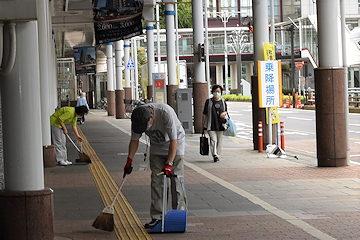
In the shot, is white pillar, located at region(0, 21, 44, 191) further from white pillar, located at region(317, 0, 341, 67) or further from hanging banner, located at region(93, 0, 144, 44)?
hanging banner, located at region(93, 0, 144, 44)

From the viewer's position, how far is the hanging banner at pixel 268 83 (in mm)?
16469

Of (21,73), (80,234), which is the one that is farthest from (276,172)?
(21,73)

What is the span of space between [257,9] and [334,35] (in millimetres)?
4368

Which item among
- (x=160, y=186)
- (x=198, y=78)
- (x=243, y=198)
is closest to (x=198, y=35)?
(x=198, y=78)

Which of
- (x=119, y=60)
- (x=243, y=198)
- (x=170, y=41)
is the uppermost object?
(x=170, y=41)

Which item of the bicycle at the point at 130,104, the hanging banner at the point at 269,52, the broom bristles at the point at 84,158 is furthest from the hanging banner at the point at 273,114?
the bicycle at the point at 130,104

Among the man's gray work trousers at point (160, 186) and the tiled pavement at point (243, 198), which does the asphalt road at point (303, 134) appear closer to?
the tiled pavement at point (243, 198)

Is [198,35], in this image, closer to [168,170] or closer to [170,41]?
[170,41]

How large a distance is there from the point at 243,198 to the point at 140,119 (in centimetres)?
317

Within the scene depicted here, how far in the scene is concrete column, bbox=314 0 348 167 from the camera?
13.3 metres

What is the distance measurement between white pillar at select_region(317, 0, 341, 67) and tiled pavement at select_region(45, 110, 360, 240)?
2.20 metres

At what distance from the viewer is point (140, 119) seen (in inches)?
286

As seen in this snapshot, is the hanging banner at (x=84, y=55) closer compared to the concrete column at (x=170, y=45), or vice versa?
the concrete column at (x=170, y=45)

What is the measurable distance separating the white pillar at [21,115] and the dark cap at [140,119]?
3.60ft
